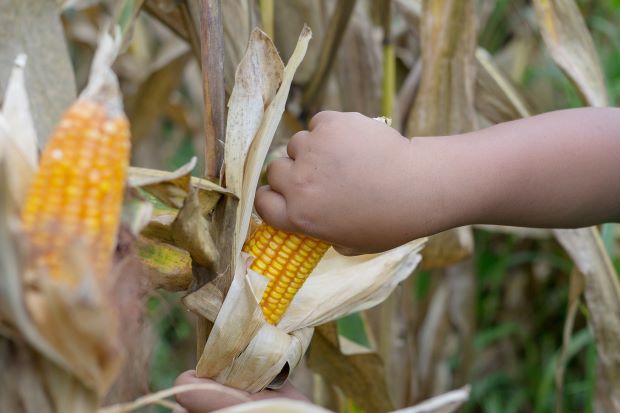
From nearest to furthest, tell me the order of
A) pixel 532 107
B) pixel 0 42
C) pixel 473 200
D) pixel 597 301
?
pixel 473 200 < pixel 0 42 < pixel 597 301 < pixel 532 107

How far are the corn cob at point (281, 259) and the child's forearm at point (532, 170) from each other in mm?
108

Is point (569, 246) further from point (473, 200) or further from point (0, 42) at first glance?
point (0, 42)

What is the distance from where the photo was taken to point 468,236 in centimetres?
126

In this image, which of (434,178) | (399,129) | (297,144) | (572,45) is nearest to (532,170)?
(434,178)

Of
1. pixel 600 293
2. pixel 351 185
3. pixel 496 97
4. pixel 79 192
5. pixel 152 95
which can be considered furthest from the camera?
pixel 152 95

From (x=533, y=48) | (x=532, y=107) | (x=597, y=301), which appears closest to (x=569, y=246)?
(x=597, y=301)

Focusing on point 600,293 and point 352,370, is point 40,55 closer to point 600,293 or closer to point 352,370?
point 352,370

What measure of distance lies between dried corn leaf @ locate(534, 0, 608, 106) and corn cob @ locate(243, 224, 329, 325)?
603 millimetres

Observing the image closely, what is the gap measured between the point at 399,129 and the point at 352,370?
44cm

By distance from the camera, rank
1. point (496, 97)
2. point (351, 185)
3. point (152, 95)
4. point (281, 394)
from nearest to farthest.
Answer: point (351, 185)
point (281, 394)
point (496, 97)
point (152, 95)

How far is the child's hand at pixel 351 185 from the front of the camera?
67 cm

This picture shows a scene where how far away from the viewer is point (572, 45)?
1.18 metres

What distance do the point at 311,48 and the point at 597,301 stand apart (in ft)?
1.92

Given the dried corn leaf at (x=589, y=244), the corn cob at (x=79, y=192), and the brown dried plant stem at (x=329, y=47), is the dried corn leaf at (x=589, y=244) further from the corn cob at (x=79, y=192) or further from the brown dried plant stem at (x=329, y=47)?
the corn cob at (x=79, y=192)
